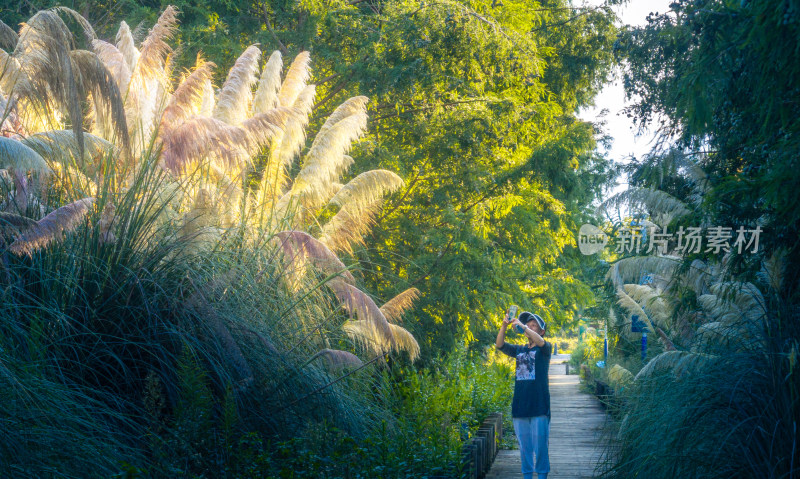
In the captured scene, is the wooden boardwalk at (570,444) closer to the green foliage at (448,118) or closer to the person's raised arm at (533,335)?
the person's raised arm at (533,335)

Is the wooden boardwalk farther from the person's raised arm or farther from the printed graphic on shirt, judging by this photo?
the person's raised arm

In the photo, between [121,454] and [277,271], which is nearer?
[121,454]

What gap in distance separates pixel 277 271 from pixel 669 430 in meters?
4.03

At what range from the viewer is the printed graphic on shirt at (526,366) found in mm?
8219

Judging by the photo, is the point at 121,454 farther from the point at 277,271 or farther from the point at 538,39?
the point at 538,39

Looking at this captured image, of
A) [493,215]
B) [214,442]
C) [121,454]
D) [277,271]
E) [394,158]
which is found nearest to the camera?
[121,454]

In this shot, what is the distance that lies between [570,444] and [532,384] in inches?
209

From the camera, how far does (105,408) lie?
17.6 ft

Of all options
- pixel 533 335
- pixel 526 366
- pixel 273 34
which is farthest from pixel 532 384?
pixel 273 34

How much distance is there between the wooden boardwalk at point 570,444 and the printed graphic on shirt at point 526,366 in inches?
42.9

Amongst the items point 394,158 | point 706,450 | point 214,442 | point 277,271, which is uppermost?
point 394,158

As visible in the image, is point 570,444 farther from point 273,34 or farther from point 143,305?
point 273,34

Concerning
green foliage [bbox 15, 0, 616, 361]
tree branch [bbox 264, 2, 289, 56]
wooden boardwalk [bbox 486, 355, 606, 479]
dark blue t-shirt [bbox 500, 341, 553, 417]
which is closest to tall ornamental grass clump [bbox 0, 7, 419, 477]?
dark blue t-shirt [bbox 500, 341, 553, 417]

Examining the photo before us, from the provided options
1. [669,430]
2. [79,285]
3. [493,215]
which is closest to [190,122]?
[79,285]
